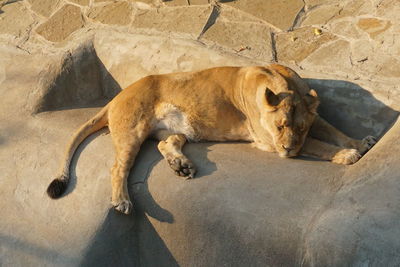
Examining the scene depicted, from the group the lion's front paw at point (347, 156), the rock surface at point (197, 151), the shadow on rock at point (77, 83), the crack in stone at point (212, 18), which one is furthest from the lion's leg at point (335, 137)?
the shadow on rock at point (77, 83)

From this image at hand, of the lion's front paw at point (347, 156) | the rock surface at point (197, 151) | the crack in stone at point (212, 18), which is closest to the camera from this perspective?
the rock surface at point (197, 151)

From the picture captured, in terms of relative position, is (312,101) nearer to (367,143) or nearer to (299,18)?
(367,143)

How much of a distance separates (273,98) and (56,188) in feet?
7.51

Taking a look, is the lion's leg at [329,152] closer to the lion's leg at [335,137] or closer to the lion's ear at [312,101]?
the lion's leg at [335,137]

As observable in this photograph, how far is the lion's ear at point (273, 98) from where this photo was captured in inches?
195

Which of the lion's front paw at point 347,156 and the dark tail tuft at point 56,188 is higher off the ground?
the lion's front paw at point 347,156

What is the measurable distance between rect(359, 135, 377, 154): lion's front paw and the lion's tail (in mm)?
2699

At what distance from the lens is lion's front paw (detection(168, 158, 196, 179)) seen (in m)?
5.05

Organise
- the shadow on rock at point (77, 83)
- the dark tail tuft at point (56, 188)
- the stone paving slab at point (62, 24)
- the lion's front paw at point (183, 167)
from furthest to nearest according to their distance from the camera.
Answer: the stone paving slab at point (62, 24)
the shadow on rock at point (77, 83)
the dark tail tuft at point (56, 188)
the lion's front paw at point (183, 167)

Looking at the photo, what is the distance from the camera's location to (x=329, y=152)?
5012mm

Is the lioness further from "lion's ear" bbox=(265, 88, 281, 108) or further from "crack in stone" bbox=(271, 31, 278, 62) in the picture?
"crack in stone" bbox=(271, 31, 278, 62)

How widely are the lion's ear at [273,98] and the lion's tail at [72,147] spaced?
1.90 metres

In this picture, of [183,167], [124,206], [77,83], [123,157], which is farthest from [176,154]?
[77,83]

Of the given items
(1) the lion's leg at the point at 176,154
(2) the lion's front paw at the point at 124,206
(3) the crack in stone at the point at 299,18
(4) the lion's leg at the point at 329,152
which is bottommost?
(2) the lion's front paw at the point at 124,206
